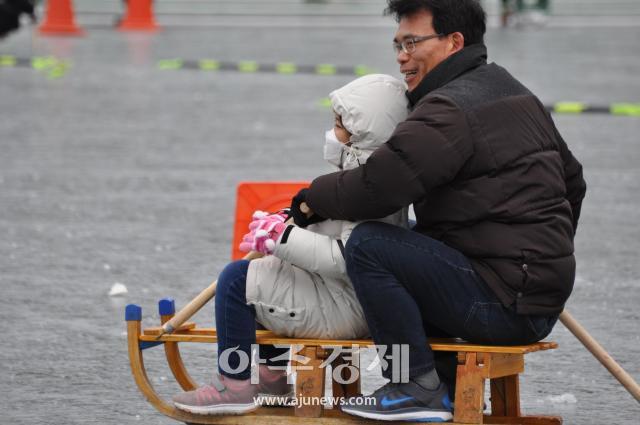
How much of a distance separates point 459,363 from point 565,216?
529mm

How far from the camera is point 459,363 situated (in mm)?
A: 4180

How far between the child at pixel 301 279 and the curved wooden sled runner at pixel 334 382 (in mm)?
55

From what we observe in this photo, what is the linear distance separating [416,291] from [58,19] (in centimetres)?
1797

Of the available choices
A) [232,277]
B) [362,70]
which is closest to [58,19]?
[362,70]

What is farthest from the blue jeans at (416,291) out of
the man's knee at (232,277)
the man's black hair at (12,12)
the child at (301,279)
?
the man's black hair at (12,12)

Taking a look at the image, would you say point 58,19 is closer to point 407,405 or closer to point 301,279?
point 301,279

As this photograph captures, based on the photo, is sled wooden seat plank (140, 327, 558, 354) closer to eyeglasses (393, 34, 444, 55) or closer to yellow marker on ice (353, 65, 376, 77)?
eyeglasses (393, 34, 444, 55)

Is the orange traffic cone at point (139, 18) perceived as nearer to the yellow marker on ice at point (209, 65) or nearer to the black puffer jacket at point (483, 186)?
the yellow marker on ice at point (209, 65)

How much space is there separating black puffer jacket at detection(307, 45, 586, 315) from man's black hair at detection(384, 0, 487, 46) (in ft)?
0.52

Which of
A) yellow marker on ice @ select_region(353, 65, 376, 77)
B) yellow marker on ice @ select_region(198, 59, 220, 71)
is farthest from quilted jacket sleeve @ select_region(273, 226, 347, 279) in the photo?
yellow marker on ice @ select_region(198, 59, 220, 71)

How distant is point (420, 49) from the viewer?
4328 mm

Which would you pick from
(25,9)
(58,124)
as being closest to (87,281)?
(58,124)

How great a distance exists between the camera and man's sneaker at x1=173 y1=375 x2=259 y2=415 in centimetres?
434

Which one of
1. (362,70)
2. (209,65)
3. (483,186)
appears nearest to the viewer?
(483,186)
